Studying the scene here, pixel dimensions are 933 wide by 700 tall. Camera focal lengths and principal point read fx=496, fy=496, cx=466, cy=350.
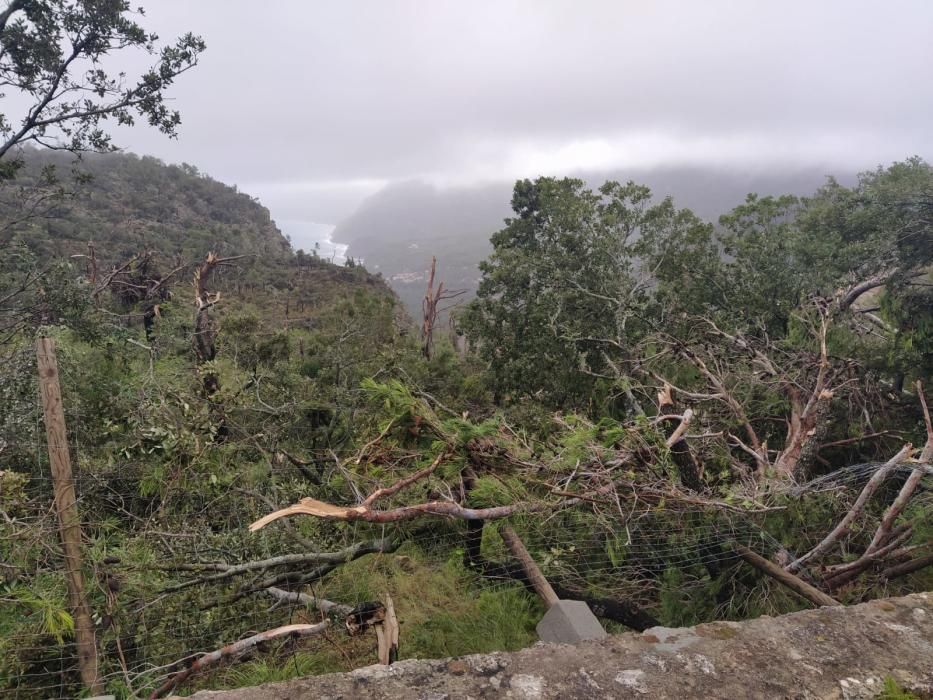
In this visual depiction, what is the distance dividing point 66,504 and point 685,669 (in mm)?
2853

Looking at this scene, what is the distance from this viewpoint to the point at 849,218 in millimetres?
8055

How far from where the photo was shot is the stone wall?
4.33 feet

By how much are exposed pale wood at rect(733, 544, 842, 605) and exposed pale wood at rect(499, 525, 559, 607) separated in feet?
4.37

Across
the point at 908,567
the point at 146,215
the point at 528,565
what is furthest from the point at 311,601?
the point at 146,215

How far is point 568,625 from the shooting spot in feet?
6.29

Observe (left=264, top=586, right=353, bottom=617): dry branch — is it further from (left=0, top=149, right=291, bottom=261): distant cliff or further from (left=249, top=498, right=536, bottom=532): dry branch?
(left=0, top=149, right=291, bottom=261): distant cliff

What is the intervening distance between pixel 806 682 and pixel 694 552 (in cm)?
220

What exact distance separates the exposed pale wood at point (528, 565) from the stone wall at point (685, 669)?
1.24m

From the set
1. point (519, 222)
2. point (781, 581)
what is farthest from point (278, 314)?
point (781, 581)

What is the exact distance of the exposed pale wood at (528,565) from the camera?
2721 mm

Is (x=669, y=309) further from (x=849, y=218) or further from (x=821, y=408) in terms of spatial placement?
(x=821, y=408)

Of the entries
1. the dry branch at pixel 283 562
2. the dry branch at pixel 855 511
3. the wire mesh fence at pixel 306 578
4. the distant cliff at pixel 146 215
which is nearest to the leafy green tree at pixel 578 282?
the wire mesh fence at pixel 306 578

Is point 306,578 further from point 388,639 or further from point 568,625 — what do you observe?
point 568,625

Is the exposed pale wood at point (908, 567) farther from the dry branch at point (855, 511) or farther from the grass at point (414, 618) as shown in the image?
the grass at point (414, 618)
